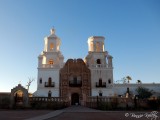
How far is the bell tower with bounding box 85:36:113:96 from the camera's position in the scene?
42.4m

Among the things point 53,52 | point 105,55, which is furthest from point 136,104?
point 53,52

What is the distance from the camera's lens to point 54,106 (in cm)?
2769

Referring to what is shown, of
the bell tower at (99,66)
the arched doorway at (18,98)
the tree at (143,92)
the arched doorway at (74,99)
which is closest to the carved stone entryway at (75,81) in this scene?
the arched doorway at (74,99)

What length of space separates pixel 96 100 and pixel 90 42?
18038mm

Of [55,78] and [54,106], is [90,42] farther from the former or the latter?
[54,106]

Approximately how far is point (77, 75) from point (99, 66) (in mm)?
4950

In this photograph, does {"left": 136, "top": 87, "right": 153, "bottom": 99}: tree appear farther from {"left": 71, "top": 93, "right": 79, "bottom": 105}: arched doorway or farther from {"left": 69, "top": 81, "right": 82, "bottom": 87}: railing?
{"left": 71, "top": 93, "right": 79, "bottom": 105}: arched doorway

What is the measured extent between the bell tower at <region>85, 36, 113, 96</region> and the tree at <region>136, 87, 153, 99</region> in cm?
657

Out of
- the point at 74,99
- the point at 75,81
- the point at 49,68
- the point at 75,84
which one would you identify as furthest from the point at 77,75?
the point at 49,68

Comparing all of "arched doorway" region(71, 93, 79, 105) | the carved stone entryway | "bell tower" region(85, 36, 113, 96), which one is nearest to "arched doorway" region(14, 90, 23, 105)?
the carved stone entryway

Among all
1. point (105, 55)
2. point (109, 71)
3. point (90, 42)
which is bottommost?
point (109, 71)

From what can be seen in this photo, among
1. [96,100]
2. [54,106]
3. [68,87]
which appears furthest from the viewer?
[68,87]

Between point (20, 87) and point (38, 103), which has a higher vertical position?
point (20, 87)

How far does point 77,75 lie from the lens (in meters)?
44.1
